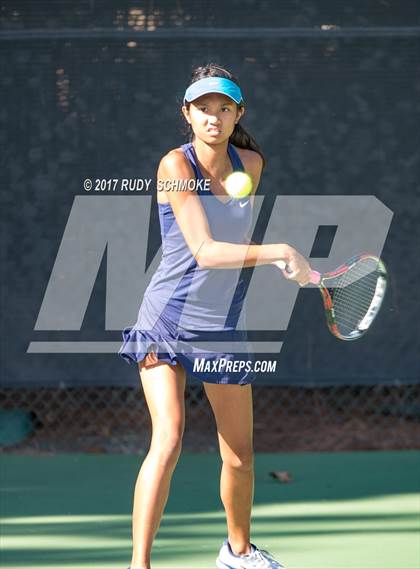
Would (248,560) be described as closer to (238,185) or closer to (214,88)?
(238,185)

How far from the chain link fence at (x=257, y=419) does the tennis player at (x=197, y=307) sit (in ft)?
8.89

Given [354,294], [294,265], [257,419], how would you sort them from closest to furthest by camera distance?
[294,265] < [354,294] < [257,419]

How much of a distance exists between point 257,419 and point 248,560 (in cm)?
301

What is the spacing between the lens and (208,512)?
5355mm

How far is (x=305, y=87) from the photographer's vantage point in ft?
21.4

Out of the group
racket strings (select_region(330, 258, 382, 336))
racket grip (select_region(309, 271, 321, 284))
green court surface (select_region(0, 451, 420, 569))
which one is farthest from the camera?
green court surface (select_region(0, 451, 420, 569))

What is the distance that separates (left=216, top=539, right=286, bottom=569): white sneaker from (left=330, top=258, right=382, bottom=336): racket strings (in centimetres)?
78

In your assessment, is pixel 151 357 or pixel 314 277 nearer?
pixel 314 277

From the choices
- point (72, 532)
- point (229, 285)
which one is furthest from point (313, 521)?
point (229, 285)

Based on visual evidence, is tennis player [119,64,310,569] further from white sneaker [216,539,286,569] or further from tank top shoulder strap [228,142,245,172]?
white sneaker [216,539,286,569]

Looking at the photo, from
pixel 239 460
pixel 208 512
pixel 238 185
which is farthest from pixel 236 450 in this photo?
pixel 208 512

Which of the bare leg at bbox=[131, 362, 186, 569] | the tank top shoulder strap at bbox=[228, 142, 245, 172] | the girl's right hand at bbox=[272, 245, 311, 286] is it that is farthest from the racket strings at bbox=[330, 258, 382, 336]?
the bare leg at bbox=[131, 362, 186, 569]

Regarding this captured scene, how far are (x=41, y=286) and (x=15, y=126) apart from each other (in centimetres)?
82

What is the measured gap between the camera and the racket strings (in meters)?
4.11
